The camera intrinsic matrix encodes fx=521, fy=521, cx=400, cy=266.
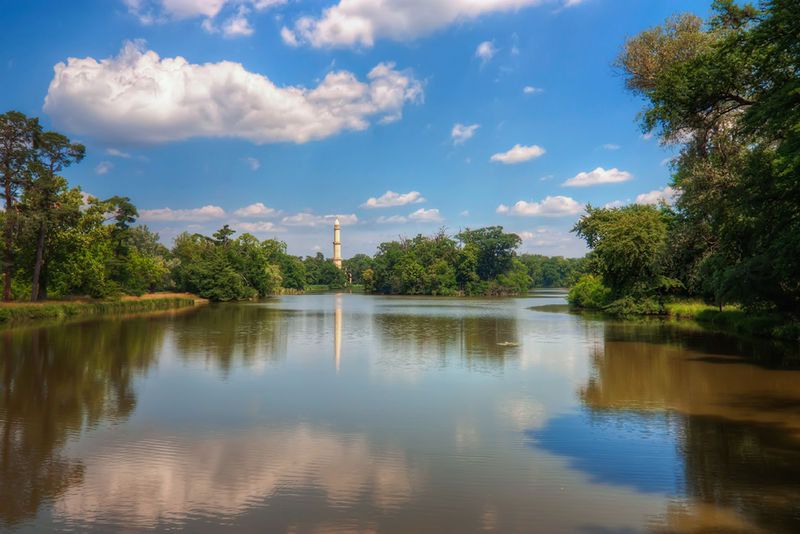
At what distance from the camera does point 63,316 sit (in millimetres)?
34062

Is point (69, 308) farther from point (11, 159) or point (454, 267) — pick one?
point (454, 267)

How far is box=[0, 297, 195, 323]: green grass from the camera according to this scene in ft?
102

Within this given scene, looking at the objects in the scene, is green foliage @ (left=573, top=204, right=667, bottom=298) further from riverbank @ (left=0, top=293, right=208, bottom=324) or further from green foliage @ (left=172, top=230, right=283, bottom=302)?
green foliage @ (left=172, top=230, right=283, bottom=302)

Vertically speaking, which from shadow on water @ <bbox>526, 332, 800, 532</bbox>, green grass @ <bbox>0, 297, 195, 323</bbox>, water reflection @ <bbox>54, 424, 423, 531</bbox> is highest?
green grass @ <bbox>0, 297, 195, 323</bbox>

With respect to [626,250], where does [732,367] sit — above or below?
below

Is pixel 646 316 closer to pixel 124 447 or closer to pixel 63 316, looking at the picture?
pixel 124 447

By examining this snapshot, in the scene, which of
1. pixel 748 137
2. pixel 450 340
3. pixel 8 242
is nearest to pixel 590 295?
pixel 450 340

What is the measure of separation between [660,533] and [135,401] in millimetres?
10330

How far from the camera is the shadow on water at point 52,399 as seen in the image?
6.70 metres

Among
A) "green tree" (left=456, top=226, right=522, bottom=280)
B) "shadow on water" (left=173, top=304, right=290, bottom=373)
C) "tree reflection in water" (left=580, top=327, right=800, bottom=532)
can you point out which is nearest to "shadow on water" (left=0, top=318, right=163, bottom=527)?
"shadow on water" (left=173, top=304, right=290, bottom=373)

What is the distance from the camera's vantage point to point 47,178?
36.3 meters

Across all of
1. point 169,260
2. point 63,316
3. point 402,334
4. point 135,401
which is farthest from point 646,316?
point 169,260

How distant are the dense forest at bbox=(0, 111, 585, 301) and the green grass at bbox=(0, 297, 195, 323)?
3.31 meters

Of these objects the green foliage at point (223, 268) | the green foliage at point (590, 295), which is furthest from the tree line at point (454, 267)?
the green foliage at point (590, 295)
